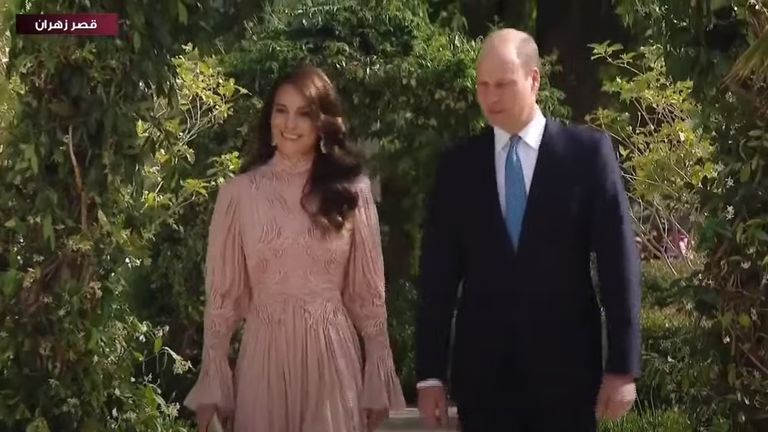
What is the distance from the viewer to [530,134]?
3.41 metres

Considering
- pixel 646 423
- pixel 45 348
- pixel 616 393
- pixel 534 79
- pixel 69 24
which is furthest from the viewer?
pixel 646 423

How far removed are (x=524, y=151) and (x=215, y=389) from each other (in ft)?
A: 3.68

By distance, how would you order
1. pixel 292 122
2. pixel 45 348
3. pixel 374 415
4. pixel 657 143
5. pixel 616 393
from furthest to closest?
pixel 657 143
pixel 45 348
pixel 374 415
pixel 292 122
pixel 616 393

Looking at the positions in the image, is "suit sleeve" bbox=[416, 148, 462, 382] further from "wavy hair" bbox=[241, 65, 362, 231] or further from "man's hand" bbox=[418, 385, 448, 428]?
"wavy hair" bbox=[241, 65, 362, 231]

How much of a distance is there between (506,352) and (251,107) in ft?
13.4

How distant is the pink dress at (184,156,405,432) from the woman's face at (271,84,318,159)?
0.25ft

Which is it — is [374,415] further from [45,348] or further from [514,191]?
[45,348]

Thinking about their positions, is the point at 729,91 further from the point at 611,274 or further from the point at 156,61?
the point at 156,61

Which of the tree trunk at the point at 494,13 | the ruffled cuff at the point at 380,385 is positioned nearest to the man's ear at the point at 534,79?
the ruffled cuff at the point at 380,385

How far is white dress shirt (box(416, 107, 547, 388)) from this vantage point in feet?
11.2

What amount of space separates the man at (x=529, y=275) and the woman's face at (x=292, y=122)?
1.57ft

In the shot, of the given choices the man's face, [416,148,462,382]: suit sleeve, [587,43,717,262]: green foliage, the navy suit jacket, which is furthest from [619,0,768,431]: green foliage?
[587,43,717,262]: green foliage

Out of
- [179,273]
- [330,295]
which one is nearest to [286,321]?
[330,295]

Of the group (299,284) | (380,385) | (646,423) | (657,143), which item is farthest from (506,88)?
(646,423)
